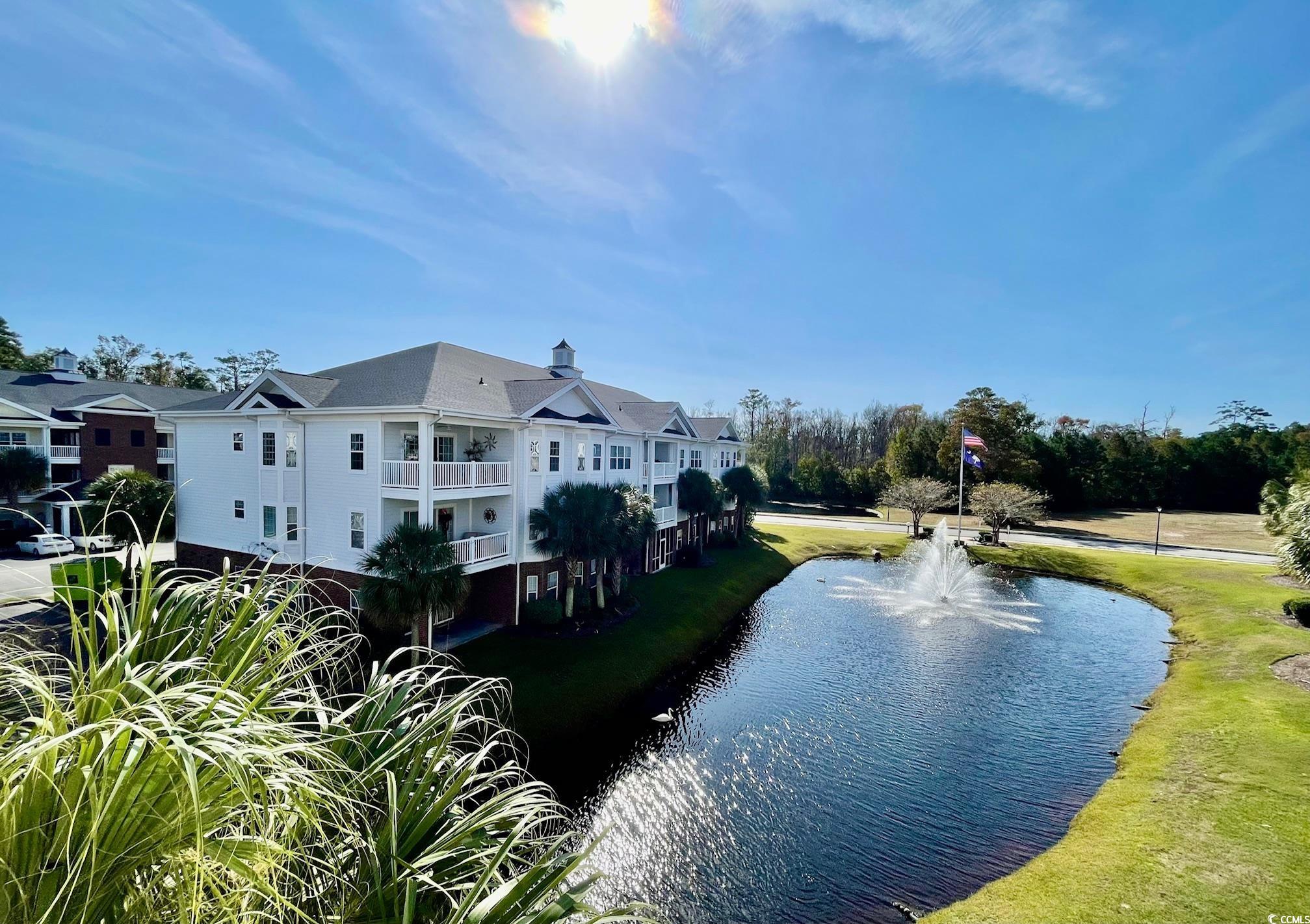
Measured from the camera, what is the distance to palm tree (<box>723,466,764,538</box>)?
38.4 metres

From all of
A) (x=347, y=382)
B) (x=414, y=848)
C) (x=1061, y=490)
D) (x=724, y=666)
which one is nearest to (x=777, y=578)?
(x=724, y=666)

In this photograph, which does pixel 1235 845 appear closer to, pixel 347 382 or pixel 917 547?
pixel 347 382

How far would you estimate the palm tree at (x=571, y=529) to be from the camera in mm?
21312

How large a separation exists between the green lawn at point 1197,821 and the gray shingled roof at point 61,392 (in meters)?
48.7

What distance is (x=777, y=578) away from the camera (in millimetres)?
33438

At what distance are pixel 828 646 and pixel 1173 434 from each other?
3024 inches

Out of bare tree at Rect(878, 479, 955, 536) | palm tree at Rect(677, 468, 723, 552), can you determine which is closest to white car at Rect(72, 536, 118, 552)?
palm tree at Rect(677, 468, 723, 552)

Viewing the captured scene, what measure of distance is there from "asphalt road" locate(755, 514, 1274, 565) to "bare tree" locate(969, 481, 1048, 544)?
1898 millimetres

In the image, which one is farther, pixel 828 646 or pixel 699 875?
pixel 828 646

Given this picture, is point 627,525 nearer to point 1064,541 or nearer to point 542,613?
point 542,613

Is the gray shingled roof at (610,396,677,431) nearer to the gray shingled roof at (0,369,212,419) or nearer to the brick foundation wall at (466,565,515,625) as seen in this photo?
the brick foundation wall at (466,565,515,625)

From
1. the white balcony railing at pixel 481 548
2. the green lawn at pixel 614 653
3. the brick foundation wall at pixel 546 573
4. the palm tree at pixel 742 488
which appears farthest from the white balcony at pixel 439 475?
the palm tree at pixel 742 488

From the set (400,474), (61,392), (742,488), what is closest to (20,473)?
(61,392)

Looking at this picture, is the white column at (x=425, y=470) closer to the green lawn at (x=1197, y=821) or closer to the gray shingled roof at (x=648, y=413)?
the gray shingled roof at (x=648, y=413)
